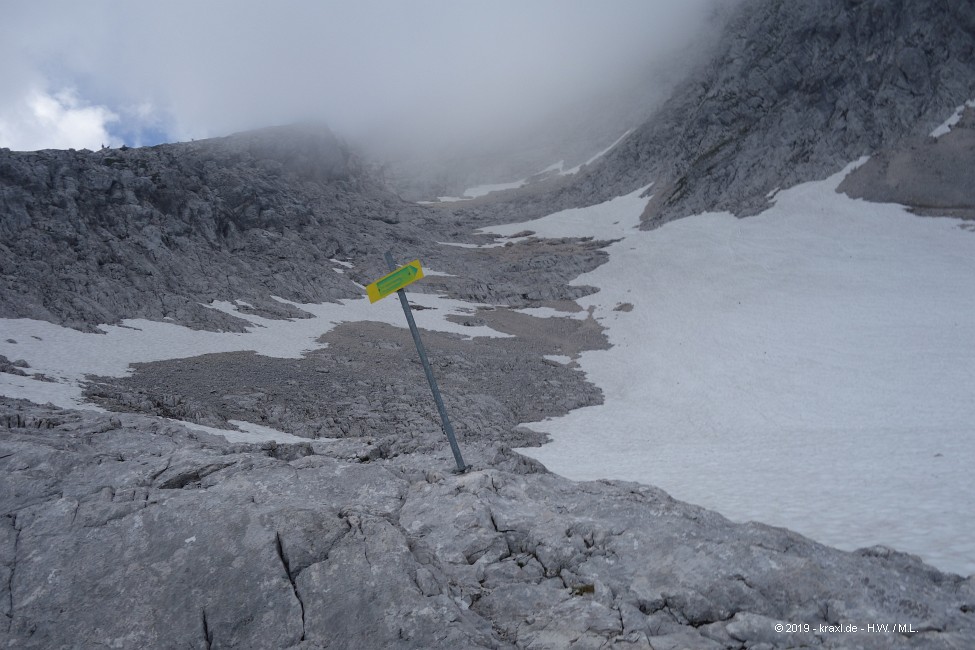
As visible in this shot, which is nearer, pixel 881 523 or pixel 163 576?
pixel 163 576

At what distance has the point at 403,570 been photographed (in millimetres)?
5926

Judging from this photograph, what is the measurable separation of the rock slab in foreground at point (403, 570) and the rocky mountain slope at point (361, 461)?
1.1 inches

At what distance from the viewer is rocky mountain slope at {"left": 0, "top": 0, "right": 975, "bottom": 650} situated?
543 cm

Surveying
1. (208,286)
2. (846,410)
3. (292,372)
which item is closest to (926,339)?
(846,410)

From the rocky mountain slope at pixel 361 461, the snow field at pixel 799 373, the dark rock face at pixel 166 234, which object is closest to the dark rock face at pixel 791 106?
the rocky mountain slope at pixel 361 461

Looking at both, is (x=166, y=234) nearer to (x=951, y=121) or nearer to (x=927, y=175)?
(x=927, y=175)

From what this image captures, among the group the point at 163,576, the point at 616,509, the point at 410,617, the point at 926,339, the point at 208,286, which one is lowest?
the point at 926,339

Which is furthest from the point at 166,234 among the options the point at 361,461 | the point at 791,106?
the point at 791,106

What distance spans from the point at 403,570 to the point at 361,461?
3.29m

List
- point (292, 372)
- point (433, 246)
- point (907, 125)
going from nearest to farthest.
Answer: point (292, 372) < point (907, 125) < point (433, 246)

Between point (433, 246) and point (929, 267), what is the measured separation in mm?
48941

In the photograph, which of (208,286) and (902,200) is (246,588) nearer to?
(208,286)

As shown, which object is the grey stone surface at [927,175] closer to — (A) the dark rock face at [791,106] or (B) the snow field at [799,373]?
(B) the snow field at [799,373]

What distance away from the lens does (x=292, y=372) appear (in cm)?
2805
